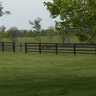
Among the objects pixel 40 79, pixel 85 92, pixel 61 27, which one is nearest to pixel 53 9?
pixel 61 27

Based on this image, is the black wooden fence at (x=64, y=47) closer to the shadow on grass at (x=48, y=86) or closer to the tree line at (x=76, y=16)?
the tree line at (x=76, y=16)

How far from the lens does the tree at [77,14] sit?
74.2 feet

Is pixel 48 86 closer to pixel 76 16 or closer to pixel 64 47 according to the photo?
pixel 76 16

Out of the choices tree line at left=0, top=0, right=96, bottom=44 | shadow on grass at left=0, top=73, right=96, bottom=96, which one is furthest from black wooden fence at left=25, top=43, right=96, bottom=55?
shadow on grass at left=0, top=73, right=96, bottom=96

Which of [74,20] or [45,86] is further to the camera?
[74,20]

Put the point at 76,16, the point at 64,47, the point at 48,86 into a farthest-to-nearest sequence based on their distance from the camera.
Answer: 1. the point at 64,47
2. the point at 76,16
3. the point at 48,86

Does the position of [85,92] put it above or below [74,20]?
below

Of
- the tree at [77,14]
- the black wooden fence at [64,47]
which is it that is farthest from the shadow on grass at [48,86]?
the black wooden fence at [64,47]

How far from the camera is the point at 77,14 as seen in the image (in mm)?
23406

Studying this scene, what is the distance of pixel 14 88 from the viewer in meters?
15.4

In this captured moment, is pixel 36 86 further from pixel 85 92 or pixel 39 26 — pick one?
pixel 39 26

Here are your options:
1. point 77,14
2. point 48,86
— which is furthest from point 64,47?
point 48,86

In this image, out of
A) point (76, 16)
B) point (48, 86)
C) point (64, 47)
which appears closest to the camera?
point (48, 86)

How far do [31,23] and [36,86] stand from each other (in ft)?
216
